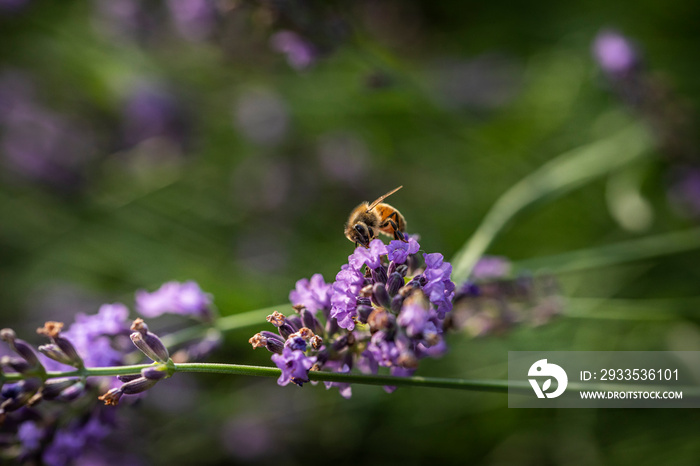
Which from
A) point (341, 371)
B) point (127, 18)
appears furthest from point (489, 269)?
point (127, 18)

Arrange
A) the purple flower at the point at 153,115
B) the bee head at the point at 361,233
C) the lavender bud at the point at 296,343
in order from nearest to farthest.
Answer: the lavender bud at the point at 296,343, the bee head at the point at 361,233, the purple flower at the point at 153,115

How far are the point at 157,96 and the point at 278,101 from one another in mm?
725

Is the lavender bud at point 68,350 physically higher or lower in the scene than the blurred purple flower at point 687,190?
lower

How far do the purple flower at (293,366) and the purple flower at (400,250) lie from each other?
25 centimetres

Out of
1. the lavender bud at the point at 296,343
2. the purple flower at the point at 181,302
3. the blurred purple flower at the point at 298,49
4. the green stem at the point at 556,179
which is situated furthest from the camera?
the blurred purple flower at the point at 298,49

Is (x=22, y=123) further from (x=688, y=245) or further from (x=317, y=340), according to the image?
(x=688, y=245)

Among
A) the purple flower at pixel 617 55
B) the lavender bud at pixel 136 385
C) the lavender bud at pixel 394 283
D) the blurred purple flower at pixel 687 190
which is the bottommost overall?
the lavender bud at pixel 136 385

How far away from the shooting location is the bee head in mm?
1328

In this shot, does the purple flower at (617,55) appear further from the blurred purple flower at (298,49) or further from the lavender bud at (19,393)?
the lavender bud at (19,393)

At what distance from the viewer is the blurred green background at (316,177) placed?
2404 mm

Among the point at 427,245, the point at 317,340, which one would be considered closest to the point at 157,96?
the point at 427,245

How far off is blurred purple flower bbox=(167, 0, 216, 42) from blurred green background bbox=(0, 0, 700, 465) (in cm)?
2

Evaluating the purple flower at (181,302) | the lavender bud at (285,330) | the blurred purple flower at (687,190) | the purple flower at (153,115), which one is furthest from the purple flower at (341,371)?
the purple flower at (153,115)

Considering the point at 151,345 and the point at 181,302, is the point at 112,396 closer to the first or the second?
the point at 151,345
